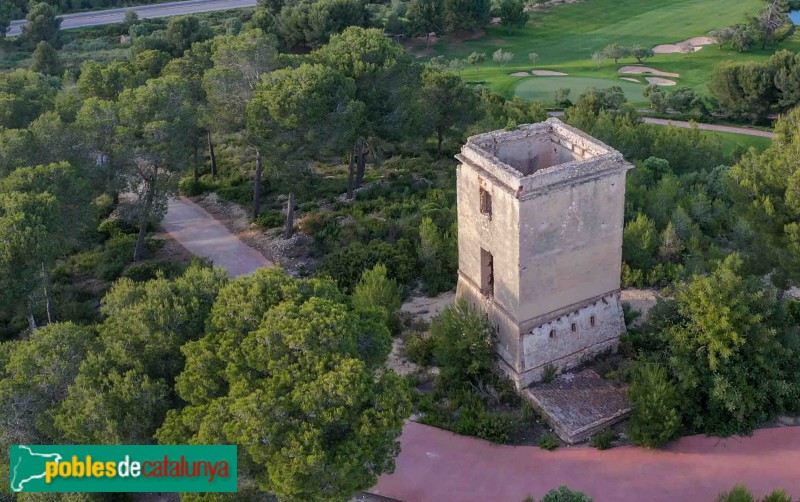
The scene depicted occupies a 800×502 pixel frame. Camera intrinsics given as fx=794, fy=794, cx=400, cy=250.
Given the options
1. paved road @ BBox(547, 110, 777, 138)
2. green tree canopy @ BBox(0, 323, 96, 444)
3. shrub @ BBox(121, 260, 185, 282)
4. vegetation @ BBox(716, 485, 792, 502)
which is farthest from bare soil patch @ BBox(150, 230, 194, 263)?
paved road @ BBox(547, 110, 777, 138)

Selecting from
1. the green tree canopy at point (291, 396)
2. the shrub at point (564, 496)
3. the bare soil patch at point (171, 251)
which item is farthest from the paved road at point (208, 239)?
the shrub at point (564, 496)

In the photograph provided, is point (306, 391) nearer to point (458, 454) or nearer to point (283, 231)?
point (458, 454)

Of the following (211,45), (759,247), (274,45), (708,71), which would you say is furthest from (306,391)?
(708,71)

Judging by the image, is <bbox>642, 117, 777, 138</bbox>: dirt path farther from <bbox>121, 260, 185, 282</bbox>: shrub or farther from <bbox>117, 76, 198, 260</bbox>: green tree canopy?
<bbox>121, 260, 185, 282</bbox>: shrub


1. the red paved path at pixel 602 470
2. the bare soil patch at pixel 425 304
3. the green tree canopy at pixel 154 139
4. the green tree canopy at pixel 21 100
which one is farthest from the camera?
the green tree canopy at pixel 21 100

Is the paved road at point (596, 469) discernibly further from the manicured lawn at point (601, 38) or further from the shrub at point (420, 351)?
the manicured lawn at point (601, 38)
